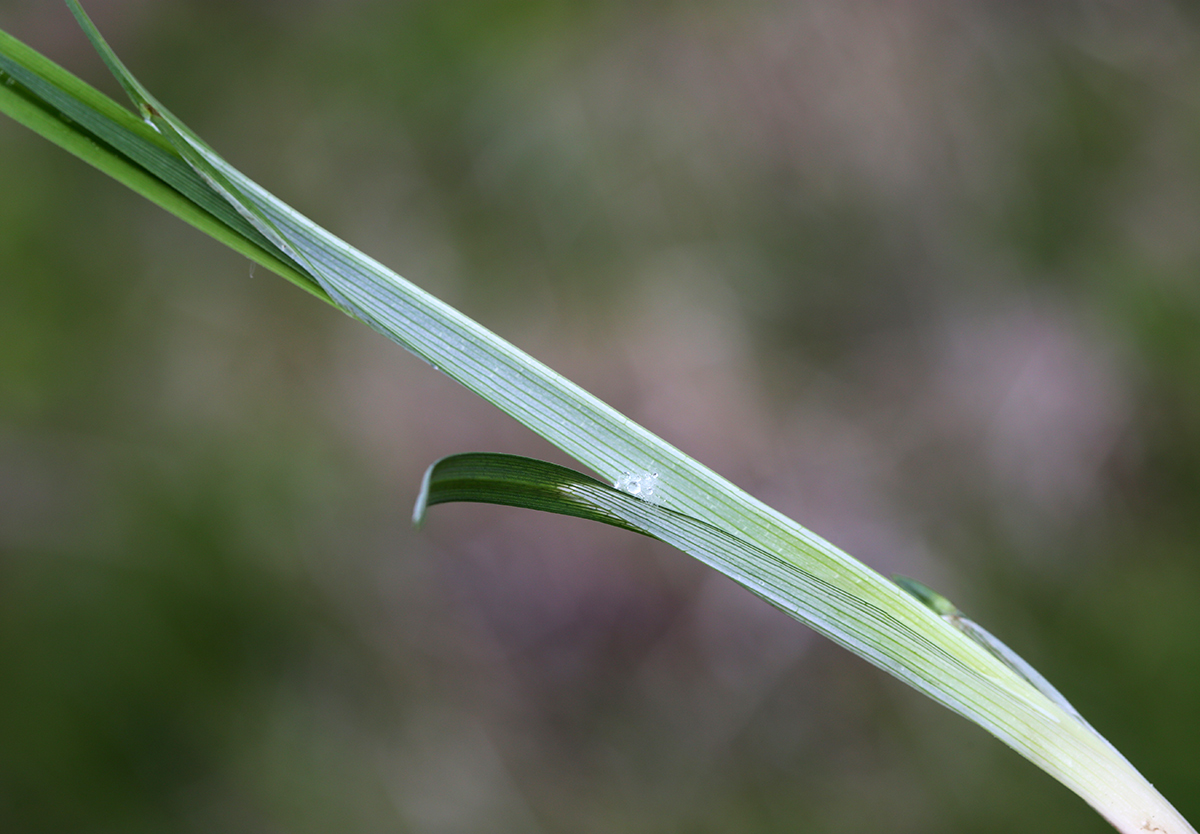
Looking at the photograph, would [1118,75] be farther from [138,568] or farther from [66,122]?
[138,568]

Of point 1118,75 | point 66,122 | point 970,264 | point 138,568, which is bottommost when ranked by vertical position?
point 138,568

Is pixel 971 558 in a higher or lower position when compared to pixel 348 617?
higher

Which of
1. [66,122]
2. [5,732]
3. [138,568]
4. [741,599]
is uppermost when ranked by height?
[741,599]

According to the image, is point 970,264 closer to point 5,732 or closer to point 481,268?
point 481,268

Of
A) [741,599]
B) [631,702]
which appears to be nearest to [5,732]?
[631,702]

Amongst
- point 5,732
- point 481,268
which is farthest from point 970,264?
point 5,732

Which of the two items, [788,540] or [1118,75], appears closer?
[788,540]
